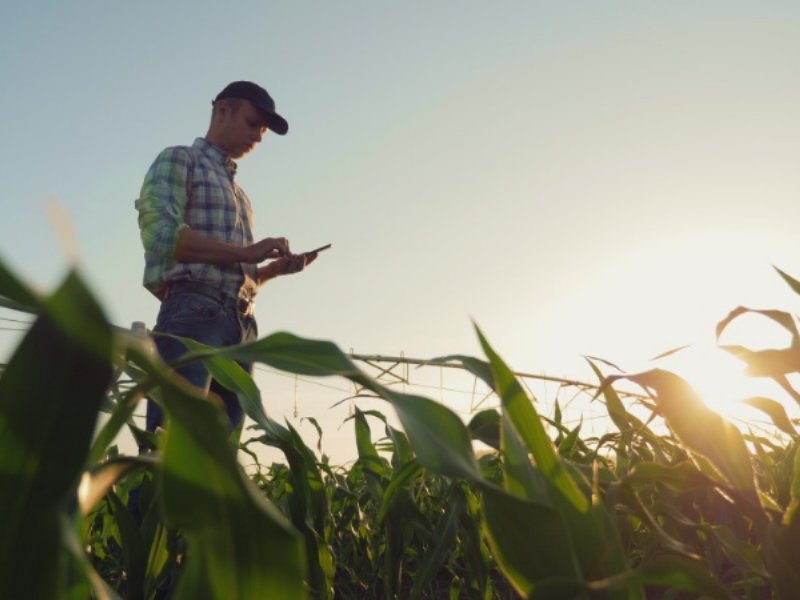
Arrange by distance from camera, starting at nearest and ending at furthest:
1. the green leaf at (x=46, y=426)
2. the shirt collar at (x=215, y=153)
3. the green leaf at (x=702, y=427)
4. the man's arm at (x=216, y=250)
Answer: the green leaf at (x=46, y=426)
the green leaf at (x=702, y=427)
the man's arm at (x=216, y=250)
the shirt collar at (x=215, y=153)

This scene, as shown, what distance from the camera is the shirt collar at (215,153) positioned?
119 inches

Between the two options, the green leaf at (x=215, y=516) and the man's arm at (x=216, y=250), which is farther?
Answer: the man's arm at (x=216, y=250)

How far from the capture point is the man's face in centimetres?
319

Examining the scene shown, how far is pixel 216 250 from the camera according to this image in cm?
254

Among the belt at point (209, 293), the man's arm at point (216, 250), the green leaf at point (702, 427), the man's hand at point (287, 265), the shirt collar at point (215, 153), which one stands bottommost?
the green leaf at point (702, 427)

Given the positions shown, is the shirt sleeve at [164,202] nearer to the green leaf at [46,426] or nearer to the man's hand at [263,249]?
the man's hand at [263,249]

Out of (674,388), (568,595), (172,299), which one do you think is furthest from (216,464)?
(172,299)

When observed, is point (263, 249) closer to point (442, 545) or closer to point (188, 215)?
point (188, 215)

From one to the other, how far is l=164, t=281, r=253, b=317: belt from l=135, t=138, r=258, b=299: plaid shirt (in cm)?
2

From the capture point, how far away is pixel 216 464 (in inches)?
11.1

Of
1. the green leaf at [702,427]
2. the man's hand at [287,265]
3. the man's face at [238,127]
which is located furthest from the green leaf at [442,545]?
the man's face at [238,127]

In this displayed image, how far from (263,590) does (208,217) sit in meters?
2.66

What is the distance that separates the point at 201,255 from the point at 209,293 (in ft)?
0.62

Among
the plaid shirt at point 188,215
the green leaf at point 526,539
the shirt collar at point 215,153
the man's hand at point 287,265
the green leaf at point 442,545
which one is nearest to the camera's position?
the green leaf at point 526,539
